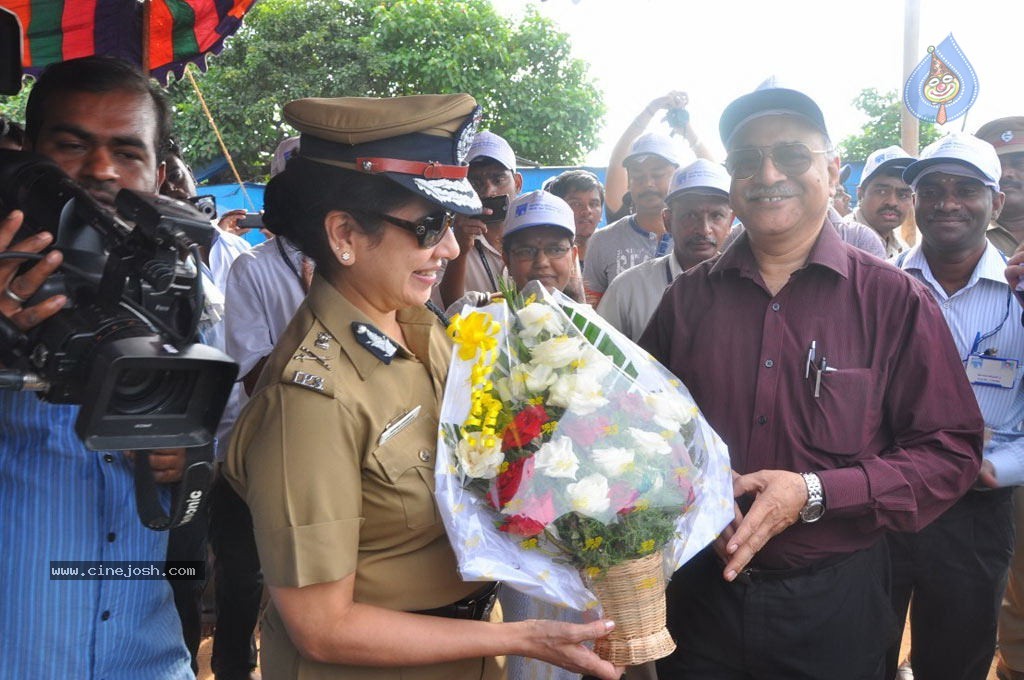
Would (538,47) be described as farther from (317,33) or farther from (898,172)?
(898,172)

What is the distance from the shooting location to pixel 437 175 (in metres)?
1.92

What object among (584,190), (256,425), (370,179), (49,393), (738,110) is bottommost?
(584,190)

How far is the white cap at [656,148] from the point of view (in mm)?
5293

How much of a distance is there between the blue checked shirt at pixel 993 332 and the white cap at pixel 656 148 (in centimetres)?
205

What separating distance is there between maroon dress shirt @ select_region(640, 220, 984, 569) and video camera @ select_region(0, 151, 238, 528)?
1508 mm

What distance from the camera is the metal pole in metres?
9.37

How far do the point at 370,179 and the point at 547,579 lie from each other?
3.24 ft

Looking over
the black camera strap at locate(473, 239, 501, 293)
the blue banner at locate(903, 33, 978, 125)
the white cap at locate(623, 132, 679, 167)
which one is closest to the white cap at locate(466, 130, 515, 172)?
the black camera strap at locate(473, 239, 501, 293)

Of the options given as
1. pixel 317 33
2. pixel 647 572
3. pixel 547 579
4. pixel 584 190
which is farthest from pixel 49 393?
pixel 317 33

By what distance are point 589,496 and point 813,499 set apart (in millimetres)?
793

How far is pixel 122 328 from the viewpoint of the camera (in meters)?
1.52

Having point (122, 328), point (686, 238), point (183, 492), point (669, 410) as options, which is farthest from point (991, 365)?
point (122, 328)

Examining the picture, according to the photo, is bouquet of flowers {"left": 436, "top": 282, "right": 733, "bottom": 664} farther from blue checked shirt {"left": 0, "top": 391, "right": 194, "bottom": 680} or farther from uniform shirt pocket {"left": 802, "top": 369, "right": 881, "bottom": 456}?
blue checked shirt {"left": 0, "top": 391, "right": 194, "bottom": 680}

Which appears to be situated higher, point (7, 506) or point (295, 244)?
point (295, 244)
